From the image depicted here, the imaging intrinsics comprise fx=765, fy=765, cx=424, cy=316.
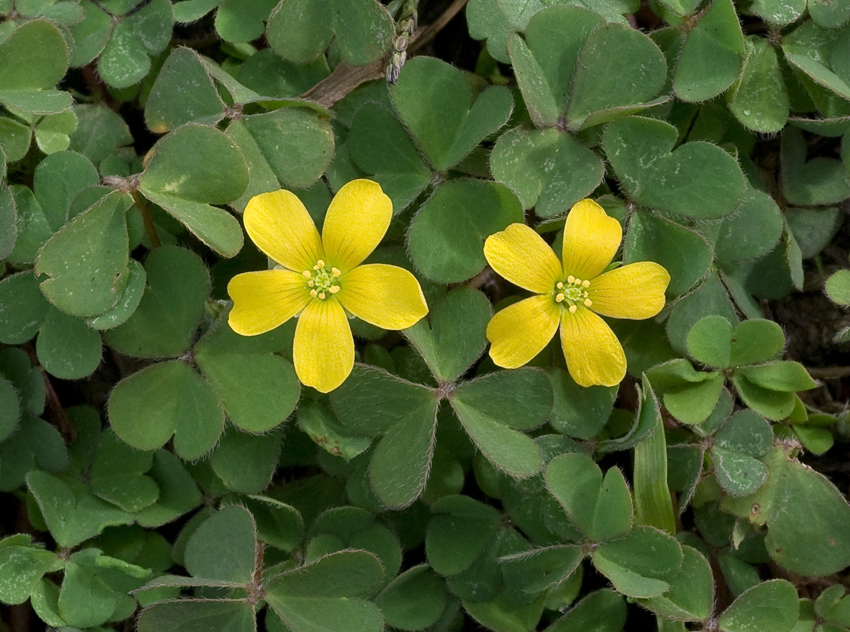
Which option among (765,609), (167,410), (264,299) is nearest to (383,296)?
(264,299)

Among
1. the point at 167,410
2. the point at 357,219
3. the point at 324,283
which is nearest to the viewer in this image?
the point at 357,219

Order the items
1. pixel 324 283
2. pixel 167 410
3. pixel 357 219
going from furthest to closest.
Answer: pixel 167 410, pixel 324 283, pixel 357 219

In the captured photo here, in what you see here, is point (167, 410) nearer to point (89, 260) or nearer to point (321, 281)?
point (89, 260)

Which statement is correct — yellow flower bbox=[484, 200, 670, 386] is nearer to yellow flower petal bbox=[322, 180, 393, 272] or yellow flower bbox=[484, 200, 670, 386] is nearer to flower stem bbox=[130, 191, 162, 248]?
yellow flower petal bbox=[322, 180, 393, 272]

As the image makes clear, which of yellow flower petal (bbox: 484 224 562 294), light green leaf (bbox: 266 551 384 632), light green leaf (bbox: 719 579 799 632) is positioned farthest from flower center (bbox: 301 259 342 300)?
light green leaf (bbox: 719 579 799 632)

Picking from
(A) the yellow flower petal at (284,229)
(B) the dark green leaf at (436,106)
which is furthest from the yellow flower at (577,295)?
(A) the yellow flower petal at (284,229)

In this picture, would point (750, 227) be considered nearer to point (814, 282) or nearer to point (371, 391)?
point (814, 282)
